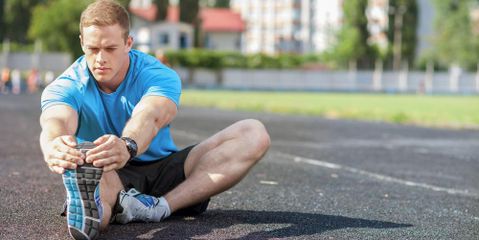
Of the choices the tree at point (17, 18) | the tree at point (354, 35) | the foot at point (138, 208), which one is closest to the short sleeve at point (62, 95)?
the foot at point (138, 208)

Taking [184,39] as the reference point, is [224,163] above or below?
above

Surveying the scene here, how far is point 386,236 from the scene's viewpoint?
4.34 m

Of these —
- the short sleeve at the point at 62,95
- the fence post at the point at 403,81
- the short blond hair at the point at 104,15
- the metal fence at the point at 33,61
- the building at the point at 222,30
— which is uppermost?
the short blond hair at the point at 104,15

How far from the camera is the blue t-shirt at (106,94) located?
4129 mm

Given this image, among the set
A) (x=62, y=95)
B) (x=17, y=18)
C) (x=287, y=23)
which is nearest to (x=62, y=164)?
(x=62, y=95)

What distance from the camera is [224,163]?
178 inches

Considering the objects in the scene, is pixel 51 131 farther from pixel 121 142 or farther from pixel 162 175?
pixel 162 175

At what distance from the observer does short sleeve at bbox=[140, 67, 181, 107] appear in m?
4.17

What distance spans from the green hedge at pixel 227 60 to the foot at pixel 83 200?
61.4 m

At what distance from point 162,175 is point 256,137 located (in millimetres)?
612

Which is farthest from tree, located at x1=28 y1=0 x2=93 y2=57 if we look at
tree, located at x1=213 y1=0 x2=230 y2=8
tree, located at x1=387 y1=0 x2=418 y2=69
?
tree, located at x1=213 y1=0 x2=230 y2=8

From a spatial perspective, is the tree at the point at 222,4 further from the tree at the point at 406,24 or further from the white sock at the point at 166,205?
the white sock at the point at 166,205

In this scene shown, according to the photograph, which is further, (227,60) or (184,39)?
(184,39)

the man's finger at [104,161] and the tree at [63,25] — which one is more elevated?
the man's finger at [104,161]
